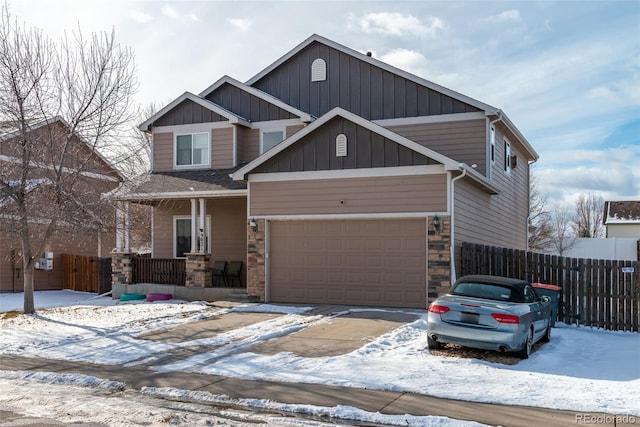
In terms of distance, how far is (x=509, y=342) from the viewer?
9289 mm

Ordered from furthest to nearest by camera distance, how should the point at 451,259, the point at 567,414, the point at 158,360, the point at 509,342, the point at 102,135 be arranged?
the point at 102,135, the point at 451,259, the point at 158,360, the point at 509,342, the point at 567,414

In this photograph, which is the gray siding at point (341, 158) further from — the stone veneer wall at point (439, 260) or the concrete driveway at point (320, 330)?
the concrete driveway at point (320, 330)

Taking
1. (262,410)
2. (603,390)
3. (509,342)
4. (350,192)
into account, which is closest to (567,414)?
(603,390)

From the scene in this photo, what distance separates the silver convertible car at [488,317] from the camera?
9.35 metres

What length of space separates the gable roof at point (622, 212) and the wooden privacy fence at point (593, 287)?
37.7 m

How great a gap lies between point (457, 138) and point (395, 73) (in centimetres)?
296

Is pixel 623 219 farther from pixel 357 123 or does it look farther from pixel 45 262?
pixel 45 262

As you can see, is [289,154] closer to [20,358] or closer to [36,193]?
[36,193]

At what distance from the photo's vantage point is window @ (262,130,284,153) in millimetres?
20734

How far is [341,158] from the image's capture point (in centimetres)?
1603

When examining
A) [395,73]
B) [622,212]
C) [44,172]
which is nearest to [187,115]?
[44,172]

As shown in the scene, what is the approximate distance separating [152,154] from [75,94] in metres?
6.36

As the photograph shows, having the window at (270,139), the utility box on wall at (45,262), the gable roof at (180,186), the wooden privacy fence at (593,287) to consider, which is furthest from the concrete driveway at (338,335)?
the utility box on wall at (45,262)

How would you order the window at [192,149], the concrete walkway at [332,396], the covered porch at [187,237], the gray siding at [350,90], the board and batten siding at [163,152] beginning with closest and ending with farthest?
1. the concrete walkway at [332,396]
2. the covered porch at [187,237]
3. the gray siding at [350,90]
4. the window at [192,149]
5. the board and batten siding at [163,152]
